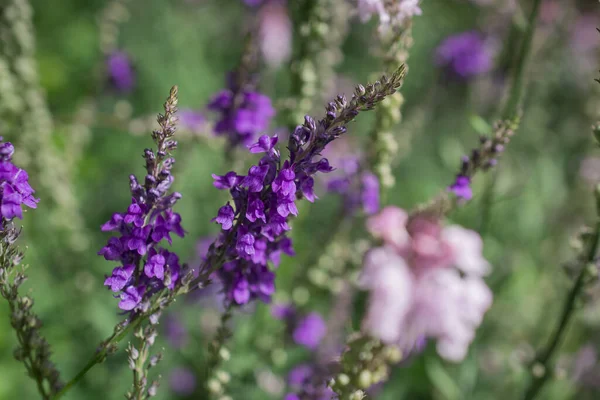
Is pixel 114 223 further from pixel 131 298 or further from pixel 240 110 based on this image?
pixel 240 110

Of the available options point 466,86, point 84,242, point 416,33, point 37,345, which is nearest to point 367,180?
point 37,345

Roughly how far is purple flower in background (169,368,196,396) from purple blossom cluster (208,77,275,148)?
1382 millimetres

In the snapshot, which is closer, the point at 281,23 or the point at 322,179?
the point at 322,179

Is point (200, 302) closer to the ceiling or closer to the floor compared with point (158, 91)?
closer to the floor

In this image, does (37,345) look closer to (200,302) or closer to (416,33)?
(200,302)

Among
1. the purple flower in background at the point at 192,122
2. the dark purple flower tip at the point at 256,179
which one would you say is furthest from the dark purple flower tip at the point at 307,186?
the purple flower in background at the point at 192,122

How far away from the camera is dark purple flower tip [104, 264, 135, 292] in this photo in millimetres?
1318

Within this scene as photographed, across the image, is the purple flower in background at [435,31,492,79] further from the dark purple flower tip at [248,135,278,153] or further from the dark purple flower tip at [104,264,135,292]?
the dark purple flower tip at [104,264,135,292]

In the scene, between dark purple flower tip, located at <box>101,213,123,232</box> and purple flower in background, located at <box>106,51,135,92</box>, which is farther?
purple flower in background, located at <box>106,51,135,92</box>

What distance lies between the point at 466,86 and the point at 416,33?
131 centimetres

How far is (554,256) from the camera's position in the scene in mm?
3541

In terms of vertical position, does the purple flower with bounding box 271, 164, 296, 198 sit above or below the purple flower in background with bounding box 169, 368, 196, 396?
below

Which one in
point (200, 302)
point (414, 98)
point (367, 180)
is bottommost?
point (367, 180)

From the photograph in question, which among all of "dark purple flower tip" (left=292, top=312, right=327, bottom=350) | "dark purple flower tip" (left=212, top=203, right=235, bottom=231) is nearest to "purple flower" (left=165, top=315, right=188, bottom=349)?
"dark purple flower tip" (left=292, top=312, right=327, bottom=350)
